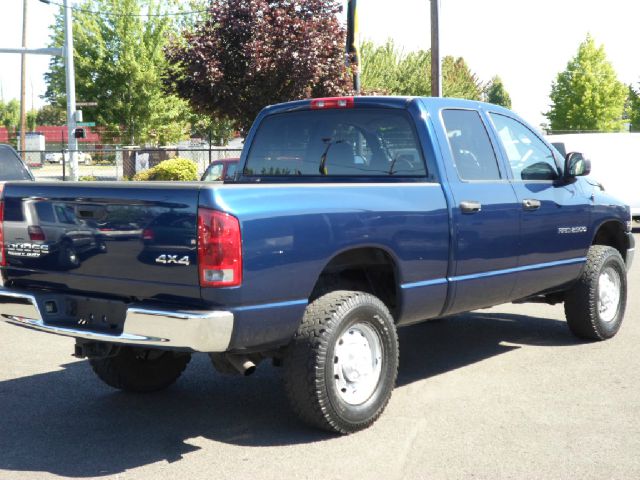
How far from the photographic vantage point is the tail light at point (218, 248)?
422 cm

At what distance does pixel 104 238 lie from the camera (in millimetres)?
4602

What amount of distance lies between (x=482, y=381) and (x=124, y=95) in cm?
3601

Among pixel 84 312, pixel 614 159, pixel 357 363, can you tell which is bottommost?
pixel 357 363

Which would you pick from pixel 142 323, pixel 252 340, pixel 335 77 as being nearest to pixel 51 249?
pixel 142 323

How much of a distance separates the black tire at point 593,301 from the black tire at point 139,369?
3.35 metres

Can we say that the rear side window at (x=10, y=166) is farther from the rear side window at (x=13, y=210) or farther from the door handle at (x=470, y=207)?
the door handle at (x=470, y=207)

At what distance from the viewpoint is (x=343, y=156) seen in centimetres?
593

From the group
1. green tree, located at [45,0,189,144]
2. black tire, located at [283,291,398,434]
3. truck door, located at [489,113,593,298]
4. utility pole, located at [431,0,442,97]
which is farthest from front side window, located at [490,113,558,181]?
green tree, located at [45,0,189,144]

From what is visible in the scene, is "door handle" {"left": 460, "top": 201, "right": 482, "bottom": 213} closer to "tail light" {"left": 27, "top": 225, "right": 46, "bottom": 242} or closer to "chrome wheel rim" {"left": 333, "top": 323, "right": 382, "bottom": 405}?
"chrome wheel rim" {"left": 333, "top": 323, "right": 382, "bottom": 405}

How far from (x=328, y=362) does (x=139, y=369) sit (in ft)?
5.53

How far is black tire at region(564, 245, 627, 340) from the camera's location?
23.5 feet

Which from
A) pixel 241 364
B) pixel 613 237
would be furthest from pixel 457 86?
pixel 241 364

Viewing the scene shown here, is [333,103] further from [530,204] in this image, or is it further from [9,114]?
[9,114]

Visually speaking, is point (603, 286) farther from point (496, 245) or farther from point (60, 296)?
point (60, 296)
